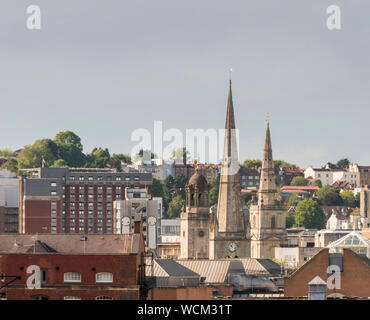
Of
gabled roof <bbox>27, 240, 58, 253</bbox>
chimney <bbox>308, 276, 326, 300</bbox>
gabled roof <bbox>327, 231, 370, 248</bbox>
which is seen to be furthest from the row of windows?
gabled roof <bbox>327, 231, 370, 248</bbox>

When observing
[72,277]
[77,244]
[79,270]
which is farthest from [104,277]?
[77,244]

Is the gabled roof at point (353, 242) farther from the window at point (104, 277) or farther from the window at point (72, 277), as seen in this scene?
the window at point (72, 277)

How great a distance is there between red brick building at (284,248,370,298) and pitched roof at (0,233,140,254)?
16.5m

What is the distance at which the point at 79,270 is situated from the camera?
9694 cm

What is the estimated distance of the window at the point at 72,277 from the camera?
318 ft

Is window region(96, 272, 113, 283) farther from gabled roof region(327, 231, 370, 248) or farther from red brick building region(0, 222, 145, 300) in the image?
gabled roof region(327, 231, 370, 248)

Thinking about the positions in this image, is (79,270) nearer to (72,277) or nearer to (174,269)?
(72,277)

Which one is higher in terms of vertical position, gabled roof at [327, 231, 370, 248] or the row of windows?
gabled roof at [327, 231, 370, 248]

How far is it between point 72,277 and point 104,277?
209 centimetres

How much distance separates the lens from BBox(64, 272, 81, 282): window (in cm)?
9681

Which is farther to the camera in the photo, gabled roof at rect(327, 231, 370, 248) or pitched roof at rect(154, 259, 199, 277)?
gabled roof at rect(327, 231, 370, 248)

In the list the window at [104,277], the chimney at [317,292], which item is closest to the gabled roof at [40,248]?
the window at [104,277]
